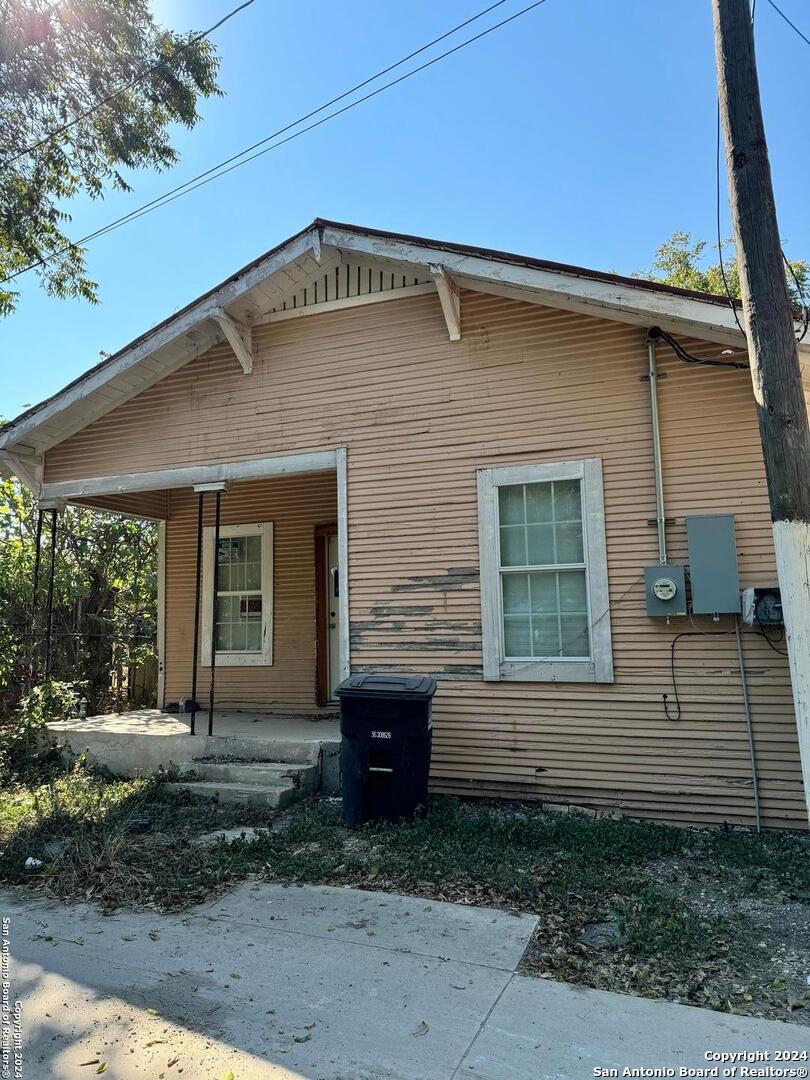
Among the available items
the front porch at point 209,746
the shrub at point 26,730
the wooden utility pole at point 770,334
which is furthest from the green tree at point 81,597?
the wooden utility pole at point 770,334

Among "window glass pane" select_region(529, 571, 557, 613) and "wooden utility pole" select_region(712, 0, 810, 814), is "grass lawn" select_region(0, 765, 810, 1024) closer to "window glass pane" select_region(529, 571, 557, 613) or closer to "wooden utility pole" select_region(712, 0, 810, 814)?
"wooden utility pole" select_region(712, 0, 810, 814)

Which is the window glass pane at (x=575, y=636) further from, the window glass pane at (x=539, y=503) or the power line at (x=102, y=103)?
the power line at (x=102, y=103)

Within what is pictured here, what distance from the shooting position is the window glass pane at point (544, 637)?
605 centimetres

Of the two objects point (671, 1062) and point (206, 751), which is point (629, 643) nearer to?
point (671, 1062)

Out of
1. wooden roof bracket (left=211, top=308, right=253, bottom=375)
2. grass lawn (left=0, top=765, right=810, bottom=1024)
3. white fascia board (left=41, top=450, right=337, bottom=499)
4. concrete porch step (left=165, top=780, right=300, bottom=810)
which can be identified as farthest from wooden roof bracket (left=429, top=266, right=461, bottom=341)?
concrete porch step (left=165, top=780, right=300, bottom=810)

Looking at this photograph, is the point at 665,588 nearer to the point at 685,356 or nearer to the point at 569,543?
the point at 569,543

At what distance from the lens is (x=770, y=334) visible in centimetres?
392

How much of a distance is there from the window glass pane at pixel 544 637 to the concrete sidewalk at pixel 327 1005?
248cm

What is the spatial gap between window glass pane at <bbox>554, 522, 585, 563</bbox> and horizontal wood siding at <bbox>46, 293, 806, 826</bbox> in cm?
28

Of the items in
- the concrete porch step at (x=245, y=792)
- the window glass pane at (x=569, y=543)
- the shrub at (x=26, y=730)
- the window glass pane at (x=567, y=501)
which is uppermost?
the window glass pane at (x=567, y=501)

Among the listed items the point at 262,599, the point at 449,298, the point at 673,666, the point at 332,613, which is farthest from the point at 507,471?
the point at 262,599

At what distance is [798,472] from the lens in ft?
12.5

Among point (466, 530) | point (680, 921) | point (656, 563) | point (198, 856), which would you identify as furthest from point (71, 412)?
point (680, 921)

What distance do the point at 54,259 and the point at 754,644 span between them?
12.0 meters
